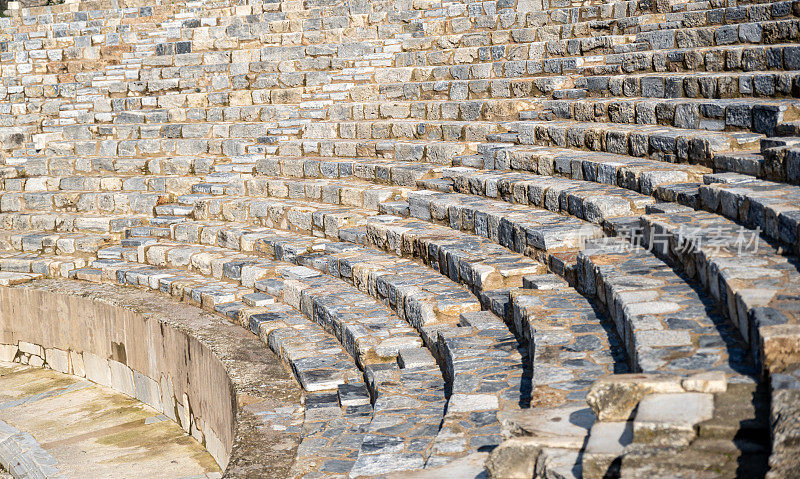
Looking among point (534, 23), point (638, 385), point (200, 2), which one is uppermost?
point (200, 2)

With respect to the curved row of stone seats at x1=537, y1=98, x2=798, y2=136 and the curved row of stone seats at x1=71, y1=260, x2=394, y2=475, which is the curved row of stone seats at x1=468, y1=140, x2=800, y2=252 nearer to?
the curved row of stone seats at x1=537, y1=98, x2=798, y2=136

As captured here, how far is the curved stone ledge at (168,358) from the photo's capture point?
5.54 metres

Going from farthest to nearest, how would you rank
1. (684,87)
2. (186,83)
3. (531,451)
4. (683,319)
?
(186,83) < (684,87) < (683,319) < (531,451)

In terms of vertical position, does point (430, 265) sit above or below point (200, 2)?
below

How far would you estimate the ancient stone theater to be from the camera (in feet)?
12.0

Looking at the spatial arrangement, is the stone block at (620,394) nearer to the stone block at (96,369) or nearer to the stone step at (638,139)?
the stone step at (638,139)

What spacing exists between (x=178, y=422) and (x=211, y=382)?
1112 millimetres

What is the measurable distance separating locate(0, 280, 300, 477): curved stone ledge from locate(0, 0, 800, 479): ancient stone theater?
0.04m

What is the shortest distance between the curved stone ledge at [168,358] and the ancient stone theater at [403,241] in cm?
4

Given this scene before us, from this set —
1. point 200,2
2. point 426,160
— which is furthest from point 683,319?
point 200,2

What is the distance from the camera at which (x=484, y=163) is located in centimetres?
874

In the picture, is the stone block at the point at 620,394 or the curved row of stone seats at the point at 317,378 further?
the curved row of stone seats at the point at 317,378

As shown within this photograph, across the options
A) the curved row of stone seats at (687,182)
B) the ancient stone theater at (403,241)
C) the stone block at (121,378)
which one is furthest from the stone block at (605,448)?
the stone block at (121,378)

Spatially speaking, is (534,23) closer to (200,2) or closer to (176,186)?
(176,186)
